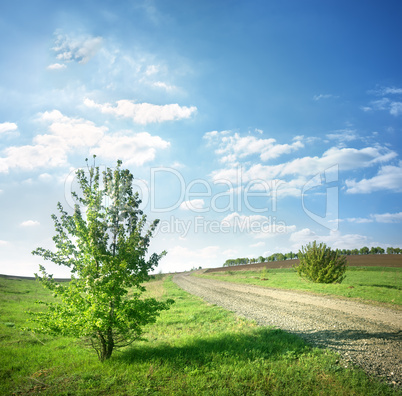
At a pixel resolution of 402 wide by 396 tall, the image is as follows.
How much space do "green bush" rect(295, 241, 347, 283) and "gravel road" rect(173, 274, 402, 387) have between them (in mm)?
10949

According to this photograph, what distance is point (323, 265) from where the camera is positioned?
1129 inches

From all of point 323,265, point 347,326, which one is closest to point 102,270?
point 347,326

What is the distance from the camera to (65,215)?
8.17m

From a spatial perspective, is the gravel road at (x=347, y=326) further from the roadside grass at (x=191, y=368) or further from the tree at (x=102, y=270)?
the tree at (x=102, y=270)

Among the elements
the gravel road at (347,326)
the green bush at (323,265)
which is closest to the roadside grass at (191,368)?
the gravel road at (347,326)

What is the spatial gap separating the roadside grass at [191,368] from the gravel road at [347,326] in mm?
737

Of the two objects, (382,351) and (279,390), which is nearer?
(279,390)

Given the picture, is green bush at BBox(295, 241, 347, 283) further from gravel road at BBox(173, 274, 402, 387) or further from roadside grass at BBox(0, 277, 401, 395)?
roadside grass at BBox(0, 277, 401, 395)

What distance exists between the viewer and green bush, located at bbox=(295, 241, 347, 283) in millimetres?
28031

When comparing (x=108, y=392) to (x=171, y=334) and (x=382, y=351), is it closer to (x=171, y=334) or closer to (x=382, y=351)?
(x=171, y=334)

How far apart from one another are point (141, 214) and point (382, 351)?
373 inches

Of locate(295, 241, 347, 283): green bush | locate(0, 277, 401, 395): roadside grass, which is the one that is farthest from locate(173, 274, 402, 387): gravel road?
locate(295, 241, 347, 283): green bush

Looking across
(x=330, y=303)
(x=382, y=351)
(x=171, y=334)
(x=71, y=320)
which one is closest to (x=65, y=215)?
(x=71, y=320)

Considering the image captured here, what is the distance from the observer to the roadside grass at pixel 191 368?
6.17m
